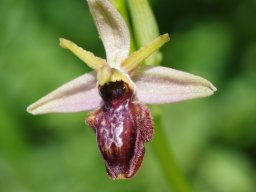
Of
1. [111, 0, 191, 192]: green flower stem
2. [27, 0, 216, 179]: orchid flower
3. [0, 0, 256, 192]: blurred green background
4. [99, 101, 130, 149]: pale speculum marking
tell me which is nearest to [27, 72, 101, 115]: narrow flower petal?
[27, 0, 216, 179]: orchid flower

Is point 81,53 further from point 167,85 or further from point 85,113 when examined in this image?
point 85,113

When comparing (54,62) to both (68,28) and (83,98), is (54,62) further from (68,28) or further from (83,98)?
(83,98)

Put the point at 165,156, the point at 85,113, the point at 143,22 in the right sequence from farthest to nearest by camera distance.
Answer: the point at 85,113
the point at 165,156
the point at 143,22

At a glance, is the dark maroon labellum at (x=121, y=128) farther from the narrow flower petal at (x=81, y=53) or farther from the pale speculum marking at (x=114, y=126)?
the narrow flower petal at (x=81, y=53)

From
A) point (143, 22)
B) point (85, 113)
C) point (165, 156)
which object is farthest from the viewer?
point (85, 113)

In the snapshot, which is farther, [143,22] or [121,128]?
[143,22]

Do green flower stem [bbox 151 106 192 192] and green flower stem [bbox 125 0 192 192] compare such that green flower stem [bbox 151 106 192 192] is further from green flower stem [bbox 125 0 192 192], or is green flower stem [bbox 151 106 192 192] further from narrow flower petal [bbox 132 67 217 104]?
narrow flower petal [bbox 132 67 217 104]

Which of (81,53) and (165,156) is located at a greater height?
(81,53)

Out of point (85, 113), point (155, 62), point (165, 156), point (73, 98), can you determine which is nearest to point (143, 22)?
point (155, 62)
